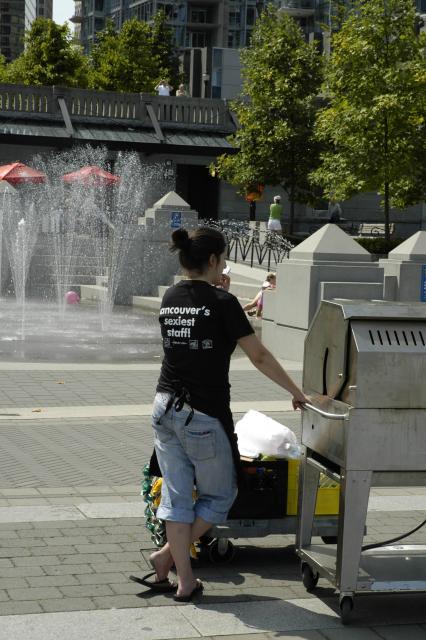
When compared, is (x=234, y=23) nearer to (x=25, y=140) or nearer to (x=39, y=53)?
(x=39, y=53)

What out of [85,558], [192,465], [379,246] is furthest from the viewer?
[379,246]

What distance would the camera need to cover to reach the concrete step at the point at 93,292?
1021 inches

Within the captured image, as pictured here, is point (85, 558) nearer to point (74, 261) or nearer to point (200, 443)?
point (200, 443)

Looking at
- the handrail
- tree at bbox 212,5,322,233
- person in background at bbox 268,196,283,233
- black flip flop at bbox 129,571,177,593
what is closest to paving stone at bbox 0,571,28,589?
black flip flop at bbox 129,571,177,593

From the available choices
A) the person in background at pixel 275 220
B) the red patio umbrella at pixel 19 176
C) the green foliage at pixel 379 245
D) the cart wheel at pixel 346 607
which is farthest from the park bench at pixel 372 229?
the cart wheel at pixel 346 607

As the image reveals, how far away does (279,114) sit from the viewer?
37.1 metres

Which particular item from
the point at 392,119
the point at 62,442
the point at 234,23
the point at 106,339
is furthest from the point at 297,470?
the point at 234,23

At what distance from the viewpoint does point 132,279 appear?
26.5 m

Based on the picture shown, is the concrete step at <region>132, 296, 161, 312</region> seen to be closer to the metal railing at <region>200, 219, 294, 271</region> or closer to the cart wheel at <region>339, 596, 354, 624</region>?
the metal railing at <region>200, 219, 294, 271</region>

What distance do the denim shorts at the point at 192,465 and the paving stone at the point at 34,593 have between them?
65 centimetres

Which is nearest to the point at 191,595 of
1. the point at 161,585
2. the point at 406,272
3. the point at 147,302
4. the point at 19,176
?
the point at 161,585

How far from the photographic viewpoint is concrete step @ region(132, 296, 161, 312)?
25.1 m

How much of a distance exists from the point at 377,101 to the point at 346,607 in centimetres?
2605

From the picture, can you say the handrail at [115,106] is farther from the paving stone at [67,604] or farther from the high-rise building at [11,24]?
the high-rise building at [11,24]
